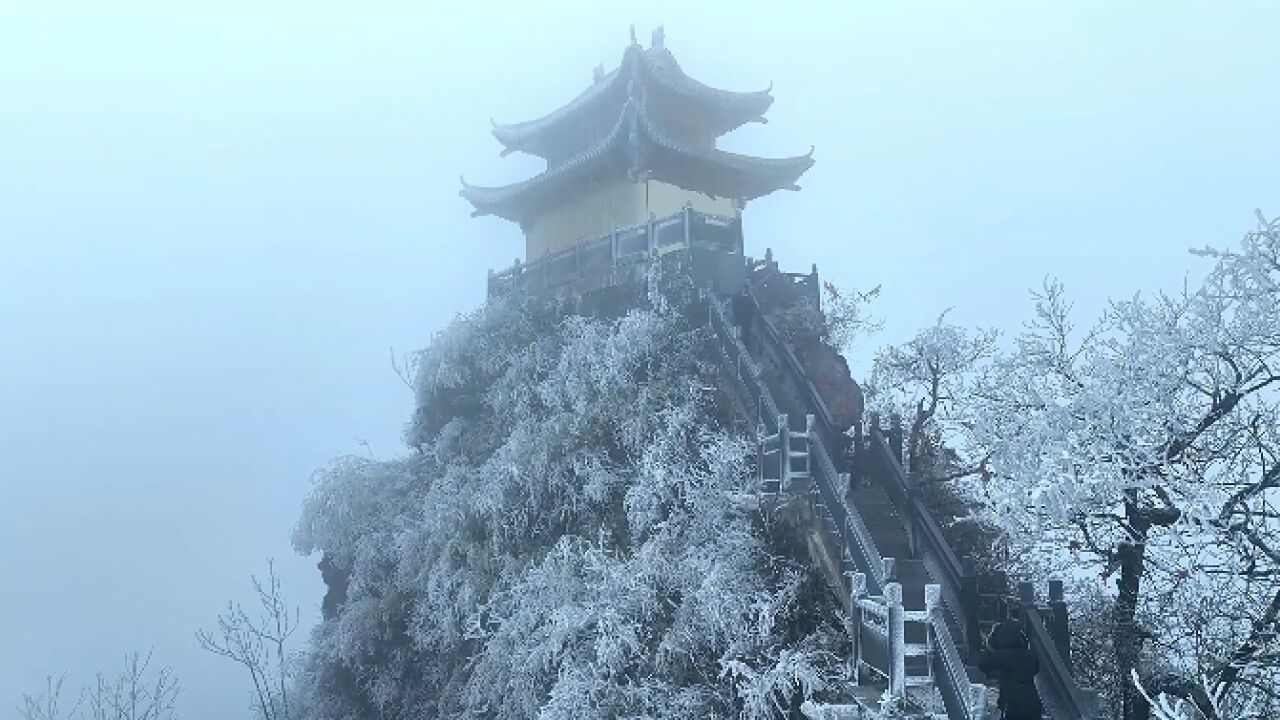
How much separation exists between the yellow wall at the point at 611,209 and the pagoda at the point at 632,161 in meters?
0.03

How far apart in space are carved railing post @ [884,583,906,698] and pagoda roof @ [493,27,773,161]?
17.1 meters

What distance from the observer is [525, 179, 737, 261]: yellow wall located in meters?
21.8

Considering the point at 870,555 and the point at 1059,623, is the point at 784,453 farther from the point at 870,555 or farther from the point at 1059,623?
the point at 1059,623

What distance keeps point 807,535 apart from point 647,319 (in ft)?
18.0

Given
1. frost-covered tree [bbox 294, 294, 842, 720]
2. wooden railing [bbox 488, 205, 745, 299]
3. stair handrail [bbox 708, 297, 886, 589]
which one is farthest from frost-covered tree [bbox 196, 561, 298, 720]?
stair handrail [bbox 708, 297, 886, 589]

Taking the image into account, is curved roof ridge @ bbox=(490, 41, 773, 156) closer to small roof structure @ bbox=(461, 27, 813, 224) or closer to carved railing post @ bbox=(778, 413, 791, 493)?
small roof structure @ bbox=(461, 27, 813, 224)

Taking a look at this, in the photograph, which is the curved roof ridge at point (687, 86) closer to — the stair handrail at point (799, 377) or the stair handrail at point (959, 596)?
the stair handrail at point (799, 377)

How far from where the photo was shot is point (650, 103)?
23.5 metres

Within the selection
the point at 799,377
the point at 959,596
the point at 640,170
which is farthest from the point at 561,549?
the point at 640,170

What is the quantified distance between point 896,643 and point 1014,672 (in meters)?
1.38

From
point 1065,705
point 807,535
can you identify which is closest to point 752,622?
point 807,535

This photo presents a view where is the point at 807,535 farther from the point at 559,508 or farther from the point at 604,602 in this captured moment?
the point at 559,508

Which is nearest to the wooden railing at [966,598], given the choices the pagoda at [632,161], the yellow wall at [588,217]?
the pagoda at [632,161]

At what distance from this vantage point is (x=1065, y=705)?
8.80m
